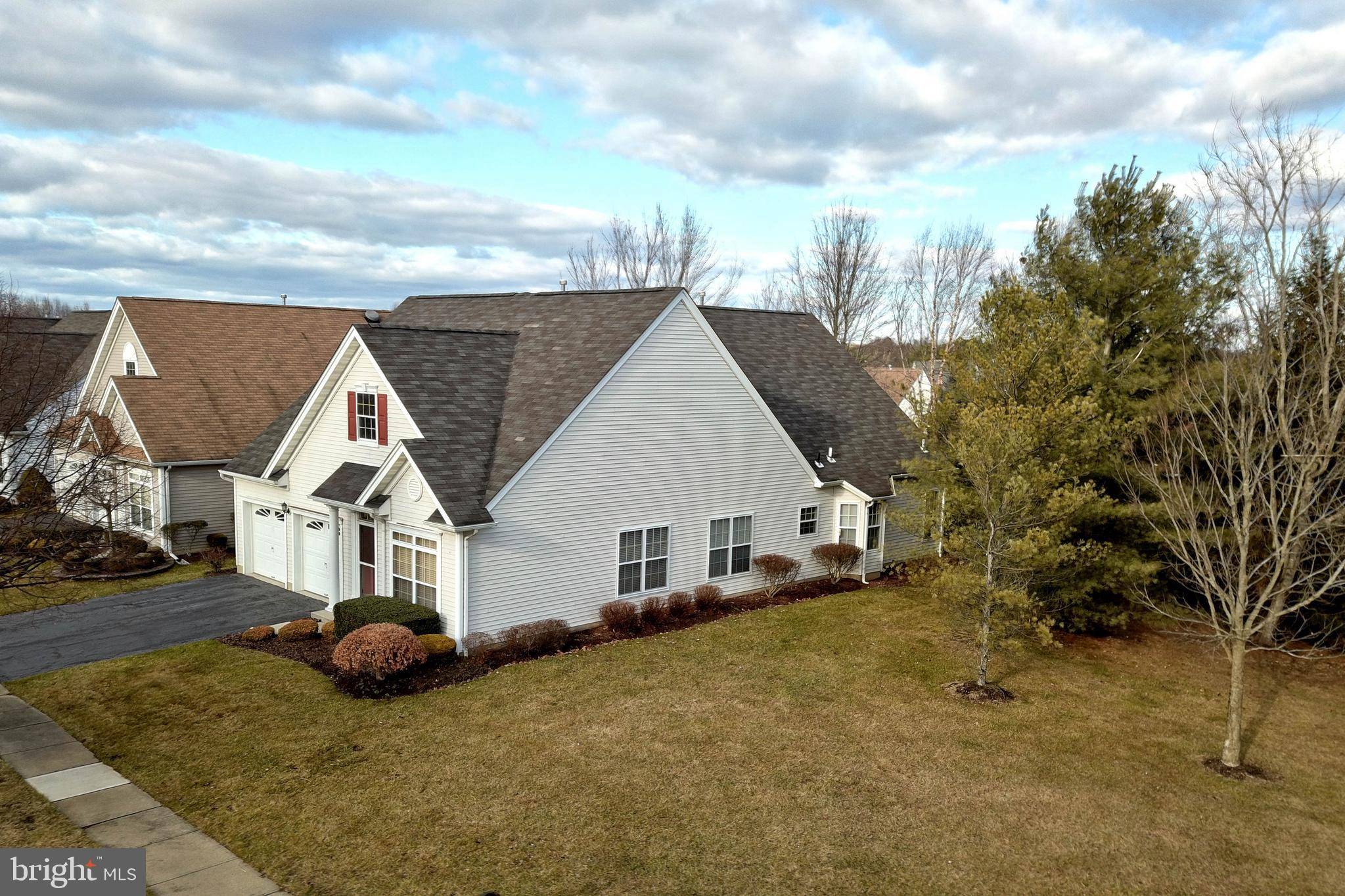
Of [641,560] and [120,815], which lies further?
[641,560]

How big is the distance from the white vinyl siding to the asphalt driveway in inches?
253

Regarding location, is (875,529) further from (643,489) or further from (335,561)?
(335,561)

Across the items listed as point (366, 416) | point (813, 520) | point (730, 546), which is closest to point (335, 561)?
point (366, 416)

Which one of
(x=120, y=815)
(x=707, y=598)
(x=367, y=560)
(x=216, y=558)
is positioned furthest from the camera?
(x=216, y=558)

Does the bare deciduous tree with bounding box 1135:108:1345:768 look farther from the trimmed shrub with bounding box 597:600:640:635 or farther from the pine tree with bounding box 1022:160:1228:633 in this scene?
the trimmed shrub with bounding box 597:600:640:635

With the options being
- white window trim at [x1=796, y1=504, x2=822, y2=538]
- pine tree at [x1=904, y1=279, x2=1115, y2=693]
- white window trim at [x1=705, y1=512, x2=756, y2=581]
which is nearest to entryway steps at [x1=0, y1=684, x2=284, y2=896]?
pine tree at [x1=904, y1=279, x2=1115, y2=693]

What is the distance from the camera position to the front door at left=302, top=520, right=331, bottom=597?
20.2m

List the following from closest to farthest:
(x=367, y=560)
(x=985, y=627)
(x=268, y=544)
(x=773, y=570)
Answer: (x=985, y=627), (x=367, y=560), (x=773, y=570), (x=268, y=544)

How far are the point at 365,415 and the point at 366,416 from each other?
4cm

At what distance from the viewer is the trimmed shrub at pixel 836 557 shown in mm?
22812

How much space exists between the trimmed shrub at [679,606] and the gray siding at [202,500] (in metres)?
16.4

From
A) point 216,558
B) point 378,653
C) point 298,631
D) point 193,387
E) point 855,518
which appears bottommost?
point 298,631

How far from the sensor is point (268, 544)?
2255 cm

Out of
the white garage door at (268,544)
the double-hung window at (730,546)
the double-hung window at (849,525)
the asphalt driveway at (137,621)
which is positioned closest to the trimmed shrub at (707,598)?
the double-hung window at (730,546)
